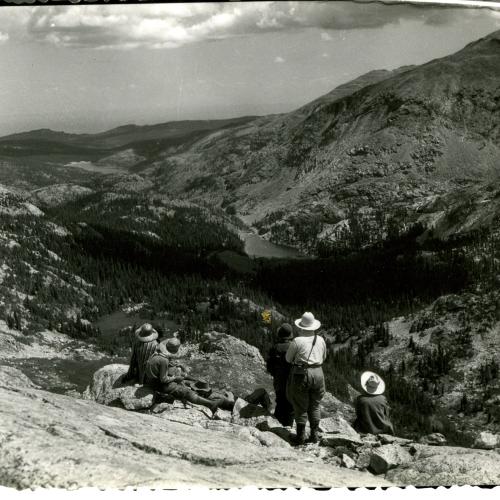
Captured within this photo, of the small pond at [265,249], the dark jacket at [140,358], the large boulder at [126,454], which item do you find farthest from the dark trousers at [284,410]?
the small pond at [265,249]

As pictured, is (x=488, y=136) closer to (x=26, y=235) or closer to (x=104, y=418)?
(x=26, y=235)

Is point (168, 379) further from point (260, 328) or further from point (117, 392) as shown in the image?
point (260, 328)

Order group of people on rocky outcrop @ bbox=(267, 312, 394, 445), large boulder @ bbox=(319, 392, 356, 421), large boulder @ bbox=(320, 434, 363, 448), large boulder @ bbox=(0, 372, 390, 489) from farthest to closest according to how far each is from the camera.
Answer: large boulder @ bbox=(319, 392, 356, 421), large boulder @ bbox=(320, 434, 363, 448), group of people on rocky outcrop @ bbox=(267, 312, 394, 445), large boulder @ bbox=(0, 372, 390, 489)

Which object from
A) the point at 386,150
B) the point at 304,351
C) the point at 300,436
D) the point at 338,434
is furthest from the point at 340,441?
the point at 386,150

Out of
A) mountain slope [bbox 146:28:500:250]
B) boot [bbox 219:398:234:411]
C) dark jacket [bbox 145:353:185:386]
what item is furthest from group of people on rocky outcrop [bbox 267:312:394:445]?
mountain slope [bbox 146:28:500:250]

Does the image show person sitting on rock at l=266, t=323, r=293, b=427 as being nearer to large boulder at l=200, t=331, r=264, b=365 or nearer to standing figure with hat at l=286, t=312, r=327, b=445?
standing figure with hat at l=286, t=312, r=327, b=445

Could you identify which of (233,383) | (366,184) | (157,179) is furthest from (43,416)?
(157,179)
